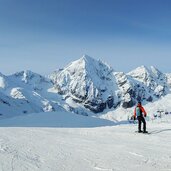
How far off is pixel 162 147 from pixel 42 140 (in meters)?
6.00

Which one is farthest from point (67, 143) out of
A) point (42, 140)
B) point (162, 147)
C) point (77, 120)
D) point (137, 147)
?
point (77, 120)

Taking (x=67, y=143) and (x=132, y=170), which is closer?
(x=132, y=170)

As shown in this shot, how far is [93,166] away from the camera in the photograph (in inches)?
492

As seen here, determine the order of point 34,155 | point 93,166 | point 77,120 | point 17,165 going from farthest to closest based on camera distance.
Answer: point 77,120, point 34,155, point 93,166, point 17,165

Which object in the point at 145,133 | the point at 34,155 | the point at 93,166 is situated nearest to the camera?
the point at 93,166

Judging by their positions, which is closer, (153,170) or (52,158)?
(153,170)

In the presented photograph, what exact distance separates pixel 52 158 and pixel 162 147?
21.2ft

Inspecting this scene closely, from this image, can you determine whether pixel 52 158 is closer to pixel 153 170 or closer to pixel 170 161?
pixel 153 170

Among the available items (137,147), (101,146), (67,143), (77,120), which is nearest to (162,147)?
(137,147)

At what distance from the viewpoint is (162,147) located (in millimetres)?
17234

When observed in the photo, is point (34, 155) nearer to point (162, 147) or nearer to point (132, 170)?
point (132, 170)

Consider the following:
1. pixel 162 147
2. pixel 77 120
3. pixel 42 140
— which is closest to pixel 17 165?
pixel 42 140

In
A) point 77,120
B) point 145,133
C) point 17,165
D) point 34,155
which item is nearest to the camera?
point 17,165

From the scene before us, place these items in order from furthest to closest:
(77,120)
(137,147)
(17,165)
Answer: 1. (77,120)
2. (137,147)
3. (17,165)
